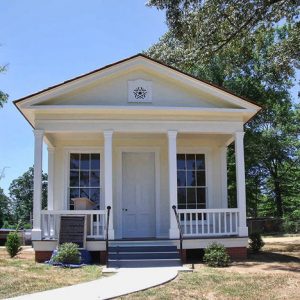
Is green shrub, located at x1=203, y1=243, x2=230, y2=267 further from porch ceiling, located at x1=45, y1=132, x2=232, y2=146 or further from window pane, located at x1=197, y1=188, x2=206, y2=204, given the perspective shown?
porch ceiling, located at x1=45, y1=132, x2=232, y2=146

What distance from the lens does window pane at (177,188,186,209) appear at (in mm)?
15414

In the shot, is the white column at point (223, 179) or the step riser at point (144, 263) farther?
the white column at point (223, 179)

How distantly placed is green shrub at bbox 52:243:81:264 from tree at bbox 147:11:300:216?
8143 mm

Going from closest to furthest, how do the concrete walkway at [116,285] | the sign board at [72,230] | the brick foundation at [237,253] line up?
the concrete walkway at [116,285], the sign board at [72,230], the brick foundation at [237,253]

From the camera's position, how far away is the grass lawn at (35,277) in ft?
28.4

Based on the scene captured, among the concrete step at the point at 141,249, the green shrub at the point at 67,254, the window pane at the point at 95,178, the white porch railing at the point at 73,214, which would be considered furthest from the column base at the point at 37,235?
the window pane at the point at 95,178

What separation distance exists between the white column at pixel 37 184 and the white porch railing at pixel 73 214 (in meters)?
0.21

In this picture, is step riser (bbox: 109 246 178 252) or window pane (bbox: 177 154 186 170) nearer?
step riser (bbox: 109 246 178 252)

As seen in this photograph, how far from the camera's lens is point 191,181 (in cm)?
1552

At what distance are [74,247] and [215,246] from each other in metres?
3.55

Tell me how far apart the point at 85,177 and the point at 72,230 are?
2.53 meters

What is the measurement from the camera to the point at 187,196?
1543cm

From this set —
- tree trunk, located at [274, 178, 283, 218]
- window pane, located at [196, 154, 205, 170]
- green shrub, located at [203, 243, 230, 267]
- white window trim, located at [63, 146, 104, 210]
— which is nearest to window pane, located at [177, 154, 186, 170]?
window pane, located at [196, 154, 205, 170]

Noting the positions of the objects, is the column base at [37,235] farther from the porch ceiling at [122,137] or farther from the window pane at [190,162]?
the window pane at [190,162]
